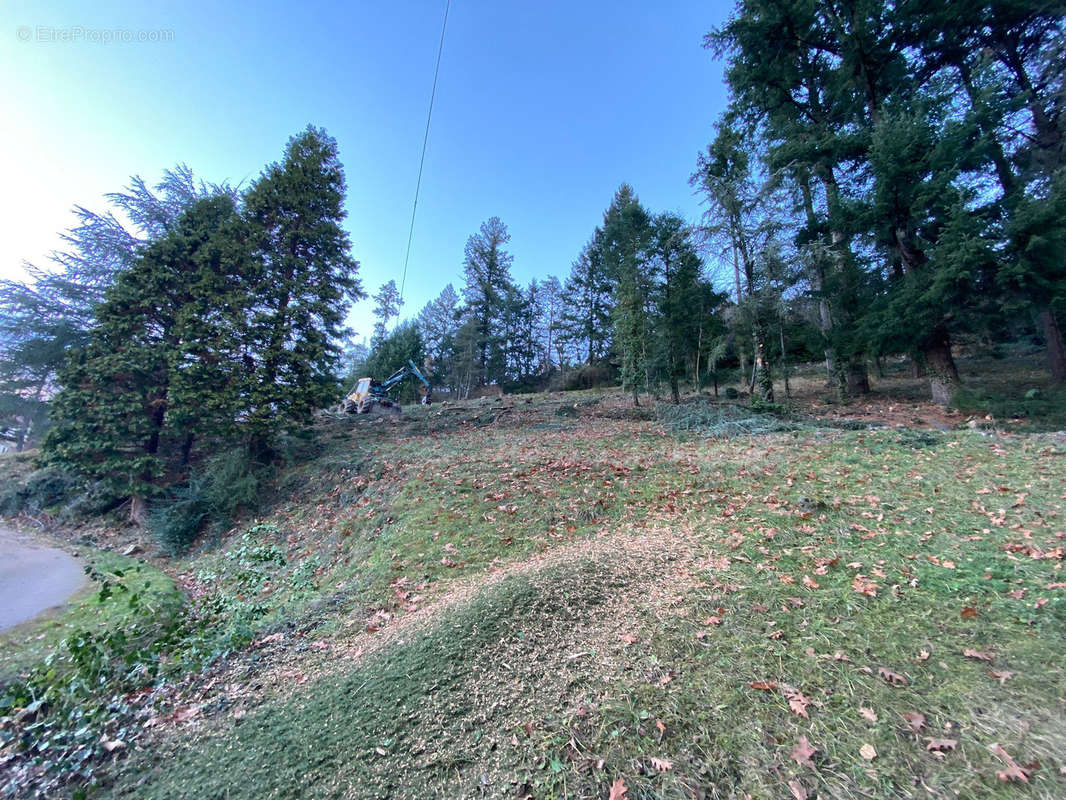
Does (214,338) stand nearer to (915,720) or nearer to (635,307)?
(915,720)

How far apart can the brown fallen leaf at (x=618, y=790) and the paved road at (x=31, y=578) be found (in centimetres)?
760

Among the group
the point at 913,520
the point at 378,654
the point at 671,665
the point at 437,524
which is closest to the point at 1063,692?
the point at 671,665

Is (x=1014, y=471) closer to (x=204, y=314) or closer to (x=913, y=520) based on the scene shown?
(x=913, y=520)

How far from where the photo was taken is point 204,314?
10.2 meters

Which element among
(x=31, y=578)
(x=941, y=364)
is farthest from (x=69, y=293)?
(x=941, y=364)

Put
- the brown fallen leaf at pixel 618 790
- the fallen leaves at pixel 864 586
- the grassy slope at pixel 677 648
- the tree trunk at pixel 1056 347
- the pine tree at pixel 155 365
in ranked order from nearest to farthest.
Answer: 1. the brown fallen leaf at pixel 618 790
2. the grassy slope at pixel 677 648
3. the fallen leaves at pixel 864 586
4. the pine tree at pixel 155 365
5. the tree trunk at pixel 1056 347

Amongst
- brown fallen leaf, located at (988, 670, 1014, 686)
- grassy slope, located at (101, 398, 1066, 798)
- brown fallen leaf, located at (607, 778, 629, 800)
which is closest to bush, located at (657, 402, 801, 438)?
grassy slope, located at (101, 398, 1066, 798)

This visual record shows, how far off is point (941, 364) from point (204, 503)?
19.9 meters

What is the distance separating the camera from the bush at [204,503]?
27.9ft

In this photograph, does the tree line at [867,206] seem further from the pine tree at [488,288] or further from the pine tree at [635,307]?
the pine tree at [488,288]

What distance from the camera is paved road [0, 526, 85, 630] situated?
5.41 metres

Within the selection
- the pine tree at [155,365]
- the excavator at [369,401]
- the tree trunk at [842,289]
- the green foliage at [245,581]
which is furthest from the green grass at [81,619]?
the tree trunk at [842,289]

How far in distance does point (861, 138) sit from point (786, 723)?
17179 mm

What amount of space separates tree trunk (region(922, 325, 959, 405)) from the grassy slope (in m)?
6.72
